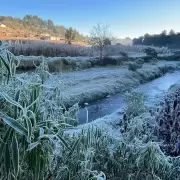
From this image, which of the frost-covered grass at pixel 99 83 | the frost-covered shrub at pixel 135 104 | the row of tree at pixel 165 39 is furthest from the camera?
the row of tree at pixel 165 39

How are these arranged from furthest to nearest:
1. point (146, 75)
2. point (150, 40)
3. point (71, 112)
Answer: point (150, 40)
point (146, 75)
point (71, 112)

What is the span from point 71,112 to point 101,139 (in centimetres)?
41

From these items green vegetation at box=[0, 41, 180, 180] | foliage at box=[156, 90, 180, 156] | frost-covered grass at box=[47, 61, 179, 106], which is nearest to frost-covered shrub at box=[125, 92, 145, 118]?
frost-covered grass at box=[47, 61, 179, 106]

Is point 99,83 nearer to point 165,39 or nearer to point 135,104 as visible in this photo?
point 135,104

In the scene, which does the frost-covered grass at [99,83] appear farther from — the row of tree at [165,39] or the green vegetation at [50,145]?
the row of tree at [165,39]

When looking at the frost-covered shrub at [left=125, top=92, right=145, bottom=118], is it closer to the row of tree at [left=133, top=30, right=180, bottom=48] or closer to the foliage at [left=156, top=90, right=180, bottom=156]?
the foliage at [left=156, top=90, right=180, bottom=156]

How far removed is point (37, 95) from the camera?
149 cm

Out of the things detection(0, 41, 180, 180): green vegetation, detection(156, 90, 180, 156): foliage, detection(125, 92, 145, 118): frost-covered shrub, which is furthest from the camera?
detection(125, 92, 145, 118): frost-covered shrub

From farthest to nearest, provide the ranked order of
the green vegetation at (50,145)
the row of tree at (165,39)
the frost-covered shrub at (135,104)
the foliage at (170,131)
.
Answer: the row of tree at (165,39)
the frost-covered shrub at (135,104)
the foliage at (170,131)
the green vegetation at (50,145)

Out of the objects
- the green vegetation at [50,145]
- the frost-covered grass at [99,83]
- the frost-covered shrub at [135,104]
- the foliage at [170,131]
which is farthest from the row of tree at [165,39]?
the green vegetation at [50,145]

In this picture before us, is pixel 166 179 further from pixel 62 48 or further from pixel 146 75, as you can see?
pixel 62 48

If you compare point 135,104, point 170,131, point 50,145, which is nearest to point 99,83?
point 135,104

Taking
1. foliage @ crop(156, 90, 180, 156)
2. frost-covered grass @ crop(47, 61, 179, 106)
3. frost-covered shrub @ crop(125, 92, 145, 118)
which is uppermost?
foliage @ crop(156, 90, 180, 156)

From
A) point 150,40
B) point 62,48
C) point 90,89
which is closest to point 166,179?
point 90,89
